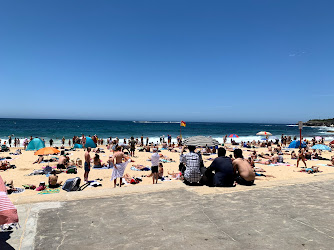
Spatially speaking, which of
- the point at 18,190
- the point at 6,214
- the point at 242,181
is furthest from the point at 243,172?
the point at 18,190

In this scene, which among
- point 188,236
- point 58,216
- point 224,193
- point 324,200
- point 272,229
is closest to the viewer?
point 188,236

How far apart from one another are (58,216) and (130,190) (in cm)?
173

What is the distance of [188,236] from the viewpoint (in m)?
3.12

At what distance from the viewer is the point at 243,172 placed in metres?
6.11

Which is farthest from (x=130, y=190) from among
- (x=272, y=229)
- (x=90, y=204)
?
(x=272, y=229)

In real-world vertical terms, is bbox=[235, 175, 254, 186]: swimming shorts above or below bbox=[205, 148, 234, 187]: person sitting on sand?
below

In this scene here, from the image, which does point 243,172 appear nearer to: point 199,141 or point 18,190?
point 199,141

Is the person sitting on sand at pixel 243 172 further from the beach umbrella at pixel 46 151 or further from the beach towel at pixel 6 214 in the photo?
the beach umbrella at pixel 46 151

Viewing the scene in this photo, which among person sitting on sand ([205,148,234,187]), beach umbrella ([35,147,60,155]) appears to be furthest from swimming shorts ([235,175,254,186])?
beach umbrella ([35,147,60,155])

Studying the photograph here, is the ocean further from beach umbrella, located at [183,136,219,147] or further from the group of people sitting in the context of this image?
the group of people sitting

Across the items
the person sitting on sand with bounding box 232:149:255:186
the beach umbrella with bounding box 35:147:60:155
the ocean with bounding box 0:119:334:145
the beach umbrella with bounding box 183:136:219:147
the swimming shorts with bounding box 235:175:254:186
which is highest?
the beach umbrella with bounding box 183:136:219:147

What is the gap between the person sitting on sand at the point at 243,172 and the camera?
5.99m

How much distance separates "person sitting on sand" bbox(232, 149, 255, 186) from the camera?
5.99 metres

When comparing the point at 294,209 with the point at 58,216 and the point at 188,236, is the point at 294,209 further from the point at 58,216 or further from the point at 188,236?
the point at 58,216
